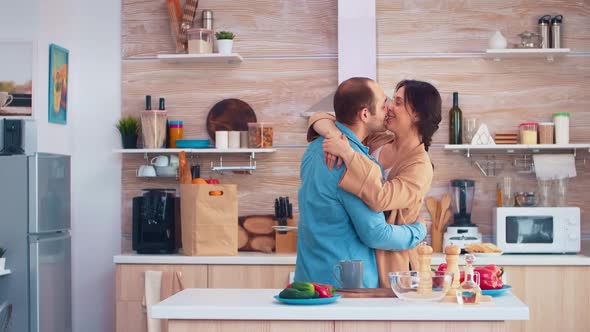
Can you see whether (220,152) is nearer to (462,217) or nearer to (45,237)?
(45,237)

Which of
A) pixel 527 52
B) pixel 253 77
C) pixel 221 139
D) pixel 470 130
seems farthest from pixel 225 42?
pixel 527 52

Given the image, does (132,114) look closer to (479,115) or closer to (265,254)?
(265,254)

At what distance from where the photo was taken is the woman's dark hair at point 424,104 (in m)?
3.38

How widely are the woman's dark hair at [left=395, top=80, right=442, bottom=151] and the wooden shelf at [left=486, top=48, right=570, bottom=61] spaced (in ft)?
6.90

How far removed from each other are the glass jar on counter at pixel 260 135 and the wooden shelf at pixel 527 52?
4.43 feet

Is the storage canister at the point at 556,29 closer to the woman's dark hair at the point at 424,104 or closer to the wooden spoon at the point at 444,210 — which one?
the wooden spoon at the point at 444,210

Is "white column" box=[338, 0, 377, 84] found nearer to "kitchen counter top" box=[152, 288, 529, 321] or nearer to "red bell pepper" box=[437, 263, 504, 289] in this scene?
"red bell pepper" box=[437, 263, 504, 289]

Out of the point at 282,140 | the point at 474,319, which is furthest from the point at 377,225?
the point at 282,140

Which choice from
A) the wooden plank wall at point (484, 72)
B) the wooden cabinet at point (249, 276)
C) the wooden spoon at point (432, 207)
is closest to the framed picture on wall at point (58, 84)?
the wooden cabinet at point (249, 276)

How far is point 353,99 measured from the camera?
3.28 meters

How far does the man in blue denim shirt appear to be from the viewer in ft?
10.4

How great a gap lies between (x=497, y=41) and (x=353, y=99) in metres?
2.41

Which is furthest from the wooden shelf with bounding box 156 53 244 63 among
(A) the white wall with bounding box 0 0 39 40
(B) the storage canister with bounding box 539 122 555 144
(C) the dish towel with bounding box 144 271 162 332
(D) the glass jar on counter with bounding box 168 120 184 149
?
(B) the storage canister with bounding box 539 122 555 144

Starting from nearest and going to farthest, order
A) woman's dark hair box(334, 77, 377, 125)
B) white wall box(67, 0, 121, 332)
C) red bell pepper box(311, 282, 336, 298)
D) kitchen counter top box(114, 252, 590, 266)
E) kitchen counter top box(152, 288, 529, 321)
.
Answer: kitchen counter top box(152, 288, 529, 321)
red bell pepper box(311, 282, 336, 298)
woman's dark hair box(334, 77, 377, 125)
kitchen counter top box(114, 252, 590, 266)
white wall box(67, 0, 121, 332)
